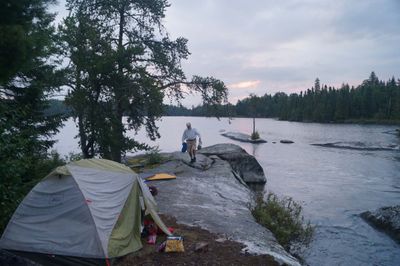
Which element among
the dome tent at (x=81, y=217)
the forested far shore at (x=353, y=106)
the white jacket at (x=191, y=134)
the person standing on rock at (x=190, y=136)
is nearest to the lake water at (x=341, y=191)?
the person standing on rock at (x=190, y=136)

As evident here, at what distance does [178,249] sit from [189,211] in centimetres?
364

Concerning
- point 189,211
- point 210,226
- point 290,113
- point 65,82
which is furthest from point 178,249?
Answer: point 290,113

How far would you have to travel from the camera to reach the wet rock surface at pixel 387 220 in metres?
14.7

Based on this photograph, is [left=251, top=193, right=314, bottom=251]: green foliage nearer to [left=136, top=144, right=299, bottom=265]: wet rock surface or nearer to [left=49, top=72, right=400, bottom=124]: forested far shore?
[left=136, top=144, right=299, bottom=265]: wet rock surface

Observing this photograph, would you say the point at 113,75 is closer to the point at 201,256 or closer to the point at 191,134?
the point at 191,134

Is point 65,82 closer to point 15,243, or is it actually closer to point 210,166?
point 210,166

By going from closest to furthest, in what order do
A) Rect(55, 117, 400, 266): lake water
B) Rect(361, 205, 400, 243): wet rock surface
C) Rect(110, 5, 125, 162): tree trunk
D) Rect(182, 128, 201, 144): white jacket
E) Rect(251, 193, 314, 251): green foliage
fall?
Rect(251, 193, 314, 251): green foliage, Rect(55, 117, 400, 266): lake water, Rect(361, 205, 400, 243): wet rock surface, Rect(110, 5, 125, 162): tree trunk, Rect(182, 128, 201, 144): white jacket

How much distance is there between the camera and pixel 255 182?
84.1 feet

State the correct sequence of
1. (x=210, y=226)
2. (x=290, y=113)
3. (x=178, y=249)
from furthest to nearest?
1. (x=290, y=113)
2. (x=210, y=226)
3. (x=178, y=249)

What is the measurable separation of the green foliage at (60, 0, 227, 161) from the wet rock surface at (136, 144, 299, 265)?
2922 mm

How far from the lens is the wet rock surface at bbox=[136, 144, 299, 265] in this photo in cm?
961

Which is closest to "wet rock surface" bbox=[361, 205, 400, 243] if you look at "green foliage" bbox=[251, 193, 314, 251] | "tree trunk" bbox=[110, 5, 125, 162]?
"green foliage" bbox=[251, 193, 314, 251]

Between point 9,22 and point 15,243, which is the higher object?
point 9,22

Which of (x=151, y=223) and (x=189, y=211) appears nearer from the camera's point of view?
(x=151, y=223)
